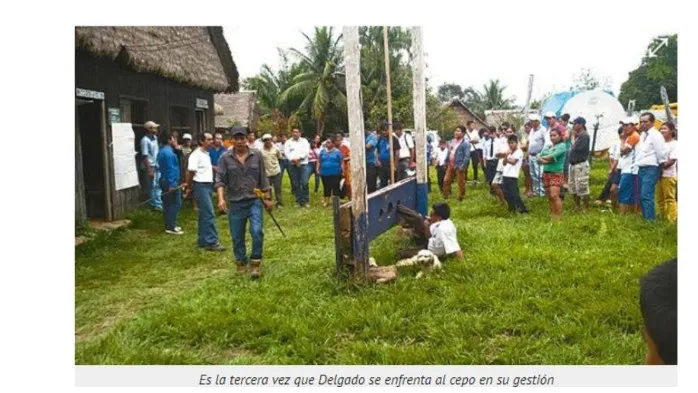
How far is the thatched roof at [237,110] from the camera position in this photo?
25.6 metres

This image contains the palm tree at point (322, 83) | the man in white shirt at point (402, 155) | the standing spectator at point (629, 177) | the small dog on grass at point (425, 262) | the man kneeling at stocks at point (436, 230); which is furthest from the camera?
the palm tree at point (322, 83)

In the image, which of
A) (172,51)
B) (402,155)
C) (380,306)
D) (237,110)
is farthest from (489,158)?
(237,110)

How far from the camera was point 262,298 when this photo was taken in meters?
4.61

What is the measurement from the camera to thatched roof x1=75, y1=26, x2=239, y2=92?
21.1 feet

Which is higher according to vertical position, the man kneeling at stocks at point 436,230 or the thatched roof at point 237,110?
the thatched roof at point 237,110

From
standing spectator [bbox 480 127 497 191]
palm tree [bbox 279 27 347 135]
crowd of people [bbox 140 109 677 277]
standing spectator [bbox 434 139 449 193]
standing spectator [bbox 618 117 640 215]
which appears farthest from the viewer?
palm tree [bbox 279 27 347 135]

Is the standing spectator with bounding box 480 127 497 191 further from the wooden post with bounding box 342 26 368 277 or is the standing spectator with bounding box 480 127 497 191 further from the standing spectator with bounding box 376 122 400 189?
the wooden post with bounding box 342 26 368 277

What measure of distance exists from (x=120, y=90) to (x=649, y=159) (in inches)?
269

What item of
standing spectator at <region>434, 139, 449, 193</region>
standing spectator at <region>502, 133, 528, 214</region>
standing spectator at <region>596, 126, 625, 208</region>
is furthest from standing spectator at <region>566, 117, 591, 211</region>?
standing spectator at <region>434, 139, 449, 193</region>

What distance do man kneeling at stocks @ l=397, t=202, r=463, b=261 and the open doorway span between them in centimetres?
402

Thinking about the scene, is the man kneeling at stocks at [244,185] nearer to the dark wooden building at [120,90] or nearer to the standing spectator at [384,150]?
the dark wooden building at [120,90]

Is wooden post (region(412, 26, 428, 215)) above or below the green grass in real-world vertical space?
above

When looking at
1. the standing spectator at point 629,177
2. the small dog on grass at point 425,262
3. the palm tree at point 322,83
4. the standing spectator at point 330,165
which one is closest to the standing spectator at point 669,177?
the standing spectator at point 629,177

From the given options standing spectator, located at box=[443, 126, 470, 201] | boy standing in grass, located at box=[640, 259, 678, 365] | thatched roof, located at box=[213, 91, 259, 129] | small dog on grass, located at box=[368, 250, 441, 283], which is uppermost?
thatched roof, located at box=[213, 91, 259, 129]
